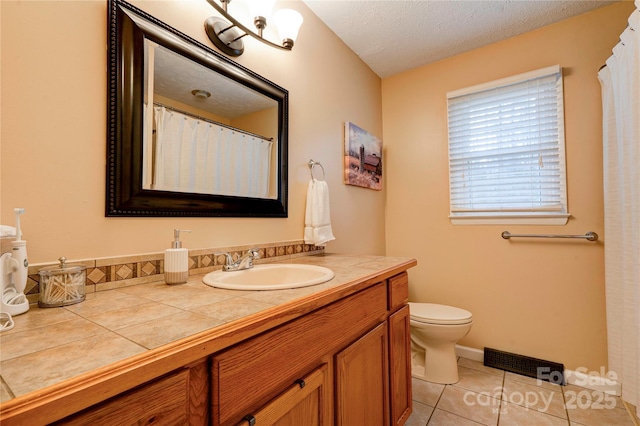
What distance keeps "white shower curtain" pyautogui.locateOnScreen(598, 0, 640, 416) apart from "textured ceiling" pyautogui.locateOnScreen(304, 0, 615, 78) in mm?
543

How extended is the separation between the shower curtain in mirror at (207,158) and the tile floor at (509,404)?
58.1 inches

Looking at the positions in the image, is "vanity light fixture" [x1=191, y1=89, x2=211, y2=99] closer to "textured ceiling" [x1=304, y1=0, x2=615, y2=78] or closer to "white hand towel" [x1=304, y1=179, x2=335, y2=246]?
"white hand towel" [x1=304, y1=179, x2=335, y2=246]

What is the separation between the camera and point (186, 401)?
50 cm

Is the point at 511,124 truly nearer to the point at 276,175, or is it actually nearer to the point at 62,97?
the point at 276,175

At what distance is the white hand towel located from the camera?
1.62 meters

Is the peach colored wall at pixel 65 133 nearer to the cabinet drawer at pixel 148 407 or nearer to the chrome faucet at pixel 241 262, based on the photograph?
the chrome faucet at pixel 241 262

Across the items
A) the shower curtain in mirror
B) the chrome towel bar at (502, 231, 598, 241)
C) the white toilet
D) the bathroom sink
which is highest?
the shower curtain in mirror

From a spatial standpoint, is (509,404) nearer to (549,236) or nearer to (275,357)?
(549,236)

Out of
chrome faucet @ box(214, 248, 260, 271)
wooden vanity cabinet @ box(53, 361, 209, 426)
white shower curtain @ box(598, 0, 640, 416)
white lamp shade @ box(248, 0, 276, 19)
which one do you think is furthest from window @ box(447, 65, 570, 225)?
wooden vanity cabinet @ box(53, 361, 209, 426)

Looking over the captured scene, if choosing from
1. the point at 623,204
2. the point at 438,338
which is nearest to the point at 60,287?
the point at 438,338

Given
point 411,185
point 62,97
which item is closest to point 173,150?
point 62,97

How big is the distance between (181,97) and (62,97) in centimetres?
37

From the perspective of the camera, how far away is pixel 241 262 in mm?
1189

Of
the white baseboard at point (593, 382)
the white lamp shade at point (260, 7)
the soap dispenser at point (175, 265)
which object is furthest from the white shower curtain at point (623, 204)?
the soap dispenser at point (175, 265)
